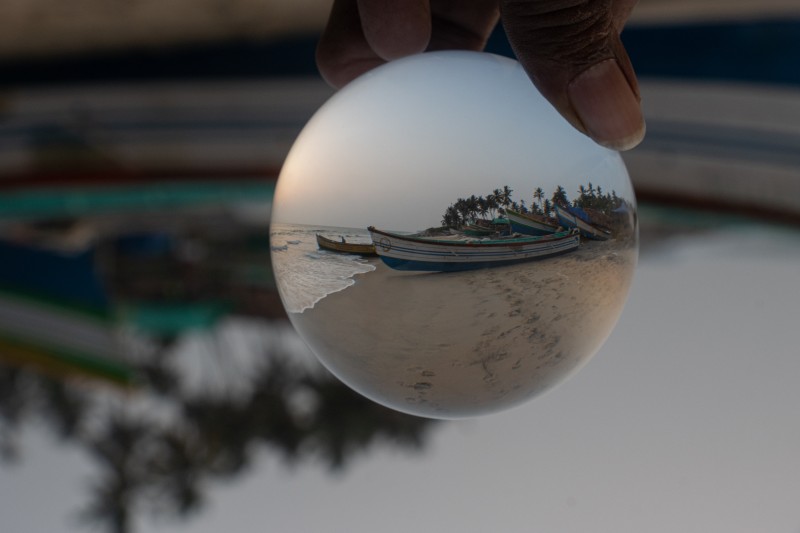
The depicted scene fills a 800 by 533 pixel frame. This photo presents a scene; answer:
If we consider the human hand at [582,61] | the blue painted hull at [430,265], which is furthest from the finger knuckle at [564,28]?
the blue painted hull at [430,265]

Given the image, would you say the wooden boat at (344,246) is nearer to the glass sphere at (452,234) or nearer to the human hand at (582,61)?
the glass sphere at (452,234)

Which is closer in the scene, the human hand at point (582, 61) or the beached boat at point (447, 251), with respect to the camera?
the beached boat at point (447, 251)

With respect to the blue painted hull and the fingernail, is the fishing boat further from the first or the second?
the fingernail

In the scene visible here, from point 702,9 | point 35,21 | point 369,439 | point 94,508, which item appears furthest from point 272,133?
point 94,508

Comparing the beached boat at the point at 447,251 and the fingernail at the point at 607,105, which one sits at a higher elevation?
the fingernail at the point at 607,105

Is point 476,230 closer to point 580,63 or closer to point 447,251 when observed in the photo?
point 447,251

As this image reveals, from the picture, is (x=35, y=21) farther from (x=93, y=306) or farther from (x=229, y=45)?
(x=93, y=306)

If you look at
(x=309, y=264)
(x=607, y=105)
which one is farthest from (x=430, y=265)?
(x=607, y=105)
